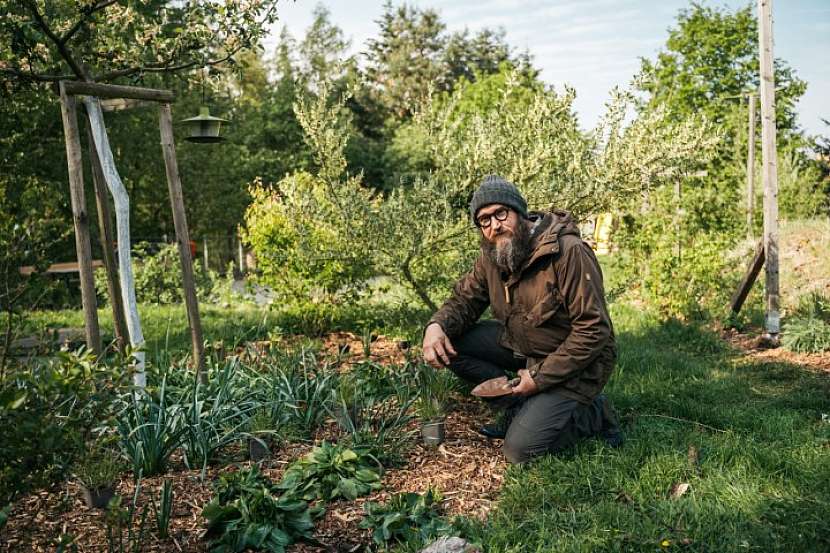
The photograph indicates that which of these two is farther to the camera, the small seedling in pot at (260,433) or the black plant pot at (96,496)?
the small seedling in pot at (260,433)

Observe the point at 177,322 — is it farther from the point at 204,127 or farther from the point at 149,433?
the point at 149,433

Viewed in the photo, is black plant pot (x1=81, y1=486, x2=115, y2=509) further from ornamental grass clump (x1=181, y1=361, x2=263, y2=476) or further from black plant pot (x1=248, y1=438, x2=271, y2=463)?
black plant pot (x1=248, y1=438, x2=271, y2=463)

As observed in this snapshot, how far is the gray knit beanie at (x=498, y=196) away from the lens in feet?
13.5

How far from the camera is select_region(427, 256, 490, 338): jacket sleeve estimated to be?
463 cm

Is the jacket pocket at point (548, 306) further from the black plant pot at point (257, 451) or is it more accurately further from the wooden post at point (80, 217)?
the wooden post at point (80, 217)

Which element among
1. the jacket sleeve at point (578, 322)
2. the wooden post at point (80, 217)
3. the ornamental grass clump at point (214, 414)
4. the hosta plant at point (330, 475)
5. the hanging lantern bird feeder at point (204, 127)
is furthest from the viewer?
the hanging lantern bird feeder at point (204, 127)

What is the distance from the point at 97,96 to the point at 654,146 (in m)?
4.13

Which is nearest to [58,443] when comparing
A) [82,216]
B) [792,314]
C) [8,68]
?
[82,216]

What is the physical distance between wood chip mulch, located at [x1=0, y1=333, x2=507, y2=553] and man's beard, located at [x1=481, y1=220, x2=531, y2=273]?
107 centimetres

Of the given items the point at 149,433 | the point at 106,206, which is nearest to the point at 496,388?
the point at 149,433

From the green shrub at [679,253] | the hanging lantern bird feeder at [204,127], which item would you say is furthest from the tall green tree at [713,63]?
the hanging lantern bird feeder at [204,127]

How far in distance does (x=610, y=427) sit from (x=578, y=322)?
0.72m

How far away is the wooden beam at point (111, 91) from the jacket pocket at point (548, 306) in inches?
107

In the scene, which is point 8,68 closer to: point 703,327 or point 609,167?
point 609,167
